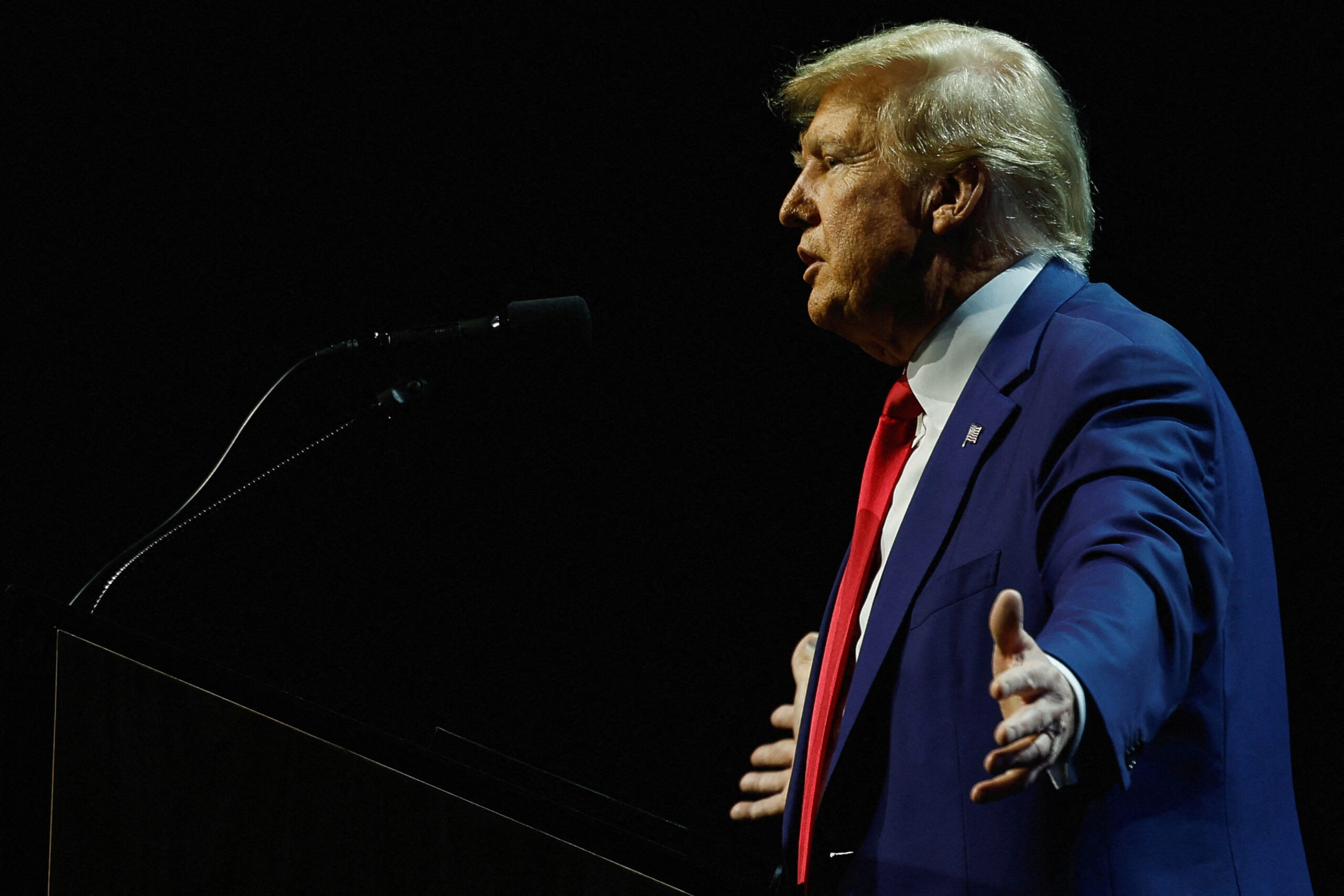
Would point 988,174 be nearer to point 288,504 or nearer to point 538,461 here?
point 538,461

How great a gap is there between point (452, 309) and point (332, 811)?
81.1 inches

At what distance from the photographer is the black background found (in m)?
2.74

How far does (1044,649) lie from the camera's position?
835 millimetres

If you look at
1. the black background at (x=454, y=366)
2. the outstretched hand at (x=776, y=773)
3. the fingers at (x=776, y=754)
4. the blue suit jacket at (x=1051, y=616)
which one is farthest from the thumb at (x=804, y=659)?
the black background at (x=454, y=366)

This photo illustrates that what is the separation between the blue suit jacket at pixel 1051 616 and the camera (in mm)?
1024

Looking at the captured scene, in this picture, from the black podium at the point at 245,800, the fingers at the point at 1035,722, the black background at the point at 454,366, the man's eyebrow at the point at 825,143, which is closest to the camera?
the fingers at the point at 1035,722

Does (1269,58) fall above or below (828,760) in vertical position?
above

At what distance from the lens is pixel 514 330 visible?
180 cm

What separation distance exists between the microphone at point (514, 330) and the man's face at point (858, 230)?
0.43 meters

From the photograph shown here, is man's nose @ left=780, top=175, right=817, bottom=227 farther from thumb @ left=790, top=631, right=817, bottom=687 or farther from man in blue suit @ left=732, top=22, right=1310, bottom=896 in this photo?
thumb @ left=790, top=631, right=817, bottom=687

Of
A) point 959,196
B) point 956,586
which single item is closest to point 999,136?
point 959,196

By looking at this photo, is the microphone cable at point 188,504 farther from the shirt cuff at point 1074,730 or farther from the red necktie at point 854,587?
the shirt cuff at point 1074,730

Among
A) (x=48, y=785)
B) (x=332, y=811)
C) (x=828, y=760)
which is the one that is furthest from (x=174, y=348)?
(x=828, y=760)

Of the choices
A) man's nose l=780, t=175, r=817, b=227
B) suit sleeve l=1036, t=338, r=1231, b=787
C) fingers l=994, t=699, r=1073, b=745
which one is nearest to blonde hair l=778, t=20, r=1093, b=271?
man's nose l=780, t=175, r=817, b=227
